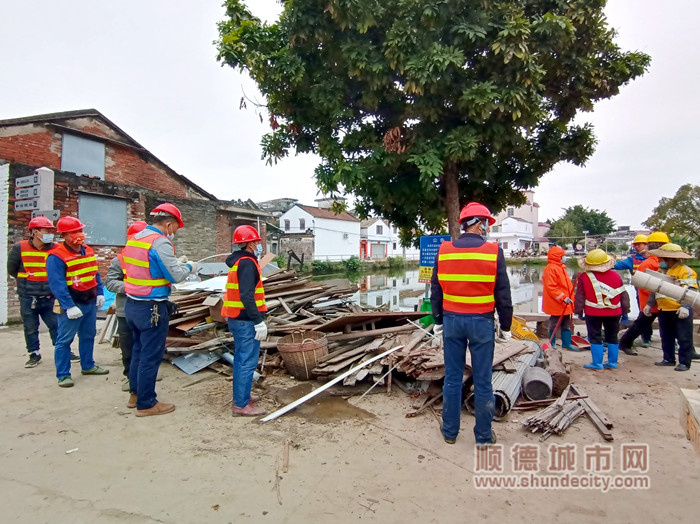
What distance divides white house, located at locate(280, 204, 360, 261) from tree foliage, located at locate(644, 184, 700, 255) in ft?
95.1

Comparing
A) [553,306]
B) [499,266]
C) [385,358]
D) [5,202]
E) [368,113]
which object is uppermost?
[368,113]

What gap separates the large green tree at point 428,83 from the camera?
5355 millimetres

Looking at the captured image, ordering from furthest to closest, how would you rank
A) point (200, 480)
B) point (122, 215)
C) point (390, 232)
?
point (390, 232), point (122, 215), point (200, 480)

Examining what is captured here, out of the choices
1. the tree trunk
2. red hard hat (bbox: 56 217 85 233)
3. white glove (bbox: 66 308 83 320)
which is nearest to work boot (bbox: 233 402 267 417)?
white glove (bbox: 66 308 83 320)

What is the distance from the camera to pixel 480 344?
347 centimetres

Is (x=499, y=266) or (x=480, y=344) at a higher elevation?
(x=499, y=266)

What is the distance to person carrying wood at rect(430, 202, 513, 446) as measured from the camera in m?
Result: 3.48

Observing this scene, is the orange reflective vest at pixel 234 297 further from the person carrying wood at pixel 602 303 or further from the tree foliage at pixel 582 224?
the tree foliage at pixel 582 224

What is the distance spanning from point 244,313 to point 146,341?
3.48 feet

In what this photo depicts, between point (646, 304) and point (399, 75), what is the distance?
5.48m

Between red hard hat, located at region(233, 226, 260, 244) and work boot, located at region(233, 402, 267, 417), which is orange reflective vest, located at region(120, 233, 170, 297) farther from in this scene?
work boot, located at region(233, 402, 267, 417)

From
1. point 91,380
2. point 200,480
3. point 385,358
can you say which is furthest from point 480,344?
point 91,380

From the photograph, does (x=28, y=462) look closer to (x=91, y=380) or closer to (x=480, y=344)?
(x=91, y=380)

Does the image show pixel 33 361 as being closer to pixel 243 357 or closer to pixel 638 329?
pixel 243 357
